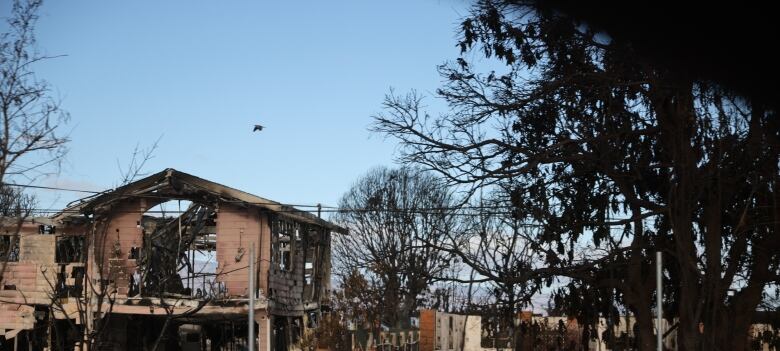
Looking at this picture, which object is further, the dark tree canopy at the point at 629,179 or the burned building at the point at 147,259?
the burned building at the point at 147,259

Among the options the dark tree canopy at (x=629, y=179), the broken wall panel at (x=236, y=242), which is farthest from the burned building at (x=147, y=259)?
the dark tree canopy at (x=629, y=179)

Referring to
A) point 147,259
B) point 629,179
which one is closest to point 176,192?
point 147,259

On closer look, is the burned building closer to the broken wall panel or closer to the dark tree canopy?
the broken wall panel

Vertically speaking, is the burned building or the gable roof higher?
the gable roof

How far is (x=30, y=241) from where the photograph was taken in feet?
101

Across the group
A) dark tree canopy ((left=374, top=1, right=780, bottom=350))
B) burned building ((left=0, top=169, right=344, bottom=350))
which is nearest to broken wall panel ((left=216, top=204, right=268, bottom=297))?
burned building ((left=0, top=169, right=344, bottom=350))

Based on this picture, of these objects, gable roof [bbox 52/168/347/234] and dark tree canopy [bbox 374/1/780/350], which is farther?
gable roof [bbox 52/168/347/234]

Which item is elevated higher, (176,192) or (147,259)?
(176,192)

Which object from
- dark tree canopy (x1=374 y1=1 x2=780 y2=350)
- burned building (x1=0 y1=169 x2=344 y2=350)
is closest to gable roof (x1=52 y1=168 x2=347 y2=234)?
burned building (x1=0 y1=169 x2=344 y2=350)

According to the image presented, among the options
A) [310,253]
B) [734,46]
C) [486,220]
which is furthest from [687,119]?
[310,253]

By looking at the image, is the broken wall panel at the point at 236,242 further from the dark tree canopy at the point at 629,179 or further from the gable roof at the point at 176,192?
the dark tree canopy at the point at 629,179

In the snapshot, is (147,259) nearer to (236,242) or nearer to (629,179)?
(236,242)

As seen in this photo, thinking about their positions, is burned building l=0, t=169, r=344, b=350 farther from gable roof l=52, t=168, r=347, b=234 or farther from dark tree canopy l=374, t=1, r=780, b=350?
dark tree canopy l=374, t=1, r=780, b=350

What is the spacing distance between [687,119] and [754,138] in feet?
4.35
